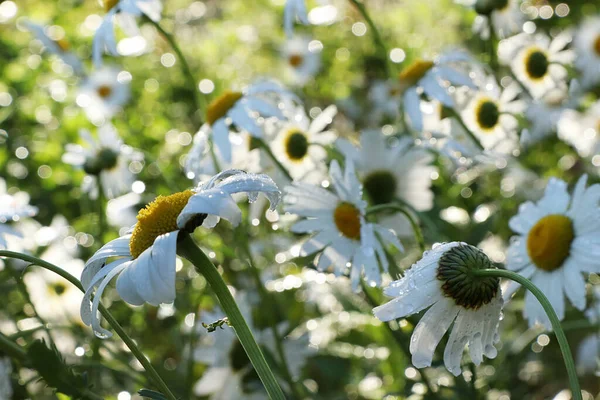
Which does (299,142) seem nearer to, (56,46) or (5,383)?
(5,383)

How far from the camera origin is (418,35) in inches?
101

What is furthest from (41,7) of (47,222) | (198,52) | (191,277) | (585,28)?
(585,28)

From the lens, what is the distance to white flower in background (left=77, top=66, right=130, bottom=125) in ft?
7.64

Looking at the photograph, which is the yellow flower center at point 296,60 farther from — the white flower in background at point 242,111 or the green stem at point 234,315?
the green stem at point 234,315

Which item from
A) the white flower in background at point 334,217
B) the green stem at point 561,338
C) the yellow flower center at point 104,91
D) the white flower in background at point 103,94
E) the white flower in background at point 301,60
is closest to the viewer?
the green stem at point 561,338

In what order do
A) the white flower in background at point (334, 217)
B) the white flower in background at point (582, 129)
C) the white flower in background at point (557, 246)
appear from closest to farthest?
the white flower in background at point (557, 246)
the white flower in background at point (334, 217)
the white flower in background at point (582, 129)

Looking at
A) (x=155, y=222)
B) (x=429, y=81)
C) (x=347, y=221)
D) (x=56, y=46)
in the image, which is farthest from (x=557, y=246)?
(x=56, y=46)

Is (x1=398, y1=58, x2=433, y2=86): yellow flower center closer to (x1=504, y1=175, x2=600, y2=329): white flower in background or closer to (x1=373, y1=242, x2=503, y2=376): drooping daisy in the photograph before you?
(x1=504, y1=175, x2=600, y2=329): white flower in background

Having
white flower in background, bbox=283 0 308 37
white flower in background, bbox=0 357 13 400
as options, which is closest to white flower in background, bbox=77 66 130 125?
white flower in background, bbox=283 0 308 37

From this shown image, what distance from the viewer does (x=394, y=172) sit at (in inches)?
52.2

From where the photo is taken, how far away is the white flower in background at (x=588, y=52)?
1.85 meters

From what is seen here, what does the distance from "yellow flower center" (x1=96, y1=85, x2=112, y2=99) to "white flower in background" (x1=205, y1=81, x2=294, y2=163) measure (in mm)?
1297

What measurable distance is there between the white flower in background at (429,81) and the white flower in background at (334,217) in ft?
0.74

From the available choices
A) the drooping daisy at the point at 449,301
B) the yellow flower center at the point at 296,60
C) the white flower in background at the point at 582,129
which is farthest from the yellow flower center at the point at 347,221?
the yellow flower center at the point at 296,60
